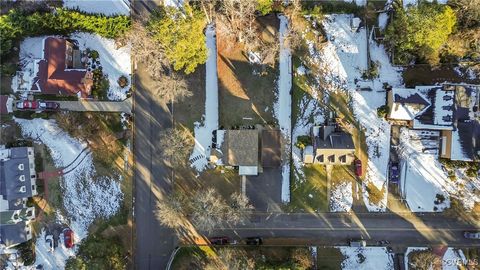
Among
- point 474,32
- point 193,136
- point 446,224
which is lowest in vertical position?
point 446,224

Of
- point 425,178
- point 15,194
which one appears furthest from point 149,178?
point 425,178

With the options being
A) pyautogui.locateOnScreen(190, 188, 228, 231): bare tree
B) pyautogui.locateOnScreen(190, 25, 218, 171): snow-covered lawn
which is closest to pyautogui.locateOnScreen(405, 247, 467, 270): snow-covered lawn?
pyautogui.locateOnScreen(190, 188, 228, 231): bare tree

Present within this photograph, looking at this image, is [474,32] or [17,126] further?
[17,126]

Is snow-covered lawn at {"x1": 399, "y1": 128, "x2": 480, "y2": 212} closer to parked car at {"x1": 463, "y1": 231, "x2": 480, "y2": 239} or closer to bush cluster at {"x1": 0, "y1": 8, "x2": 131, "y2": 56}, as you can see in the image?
parked car at {"x1": 463, "y1": 231, "x2": 480, "y2": 239}

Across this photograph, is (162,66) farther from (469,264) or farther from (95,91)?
(469,264)

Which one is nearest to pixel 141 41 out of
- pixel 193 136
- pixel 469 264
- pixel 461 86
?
pixel 193 136

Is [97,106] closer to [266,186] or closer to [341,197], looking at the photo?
[266,186]

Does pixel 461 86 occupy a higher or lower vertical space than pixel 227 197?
higher
